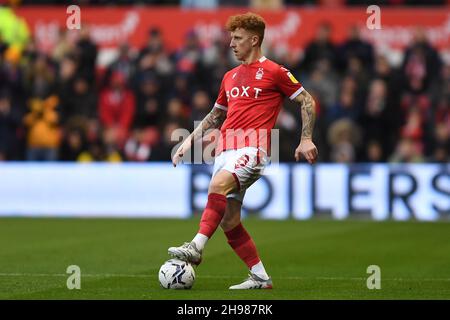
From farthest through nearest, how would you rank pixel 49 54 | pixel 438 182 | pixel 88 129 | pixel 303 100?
pixel 49 54
pixel 88 129
pixel 438 182
pixel 303 100

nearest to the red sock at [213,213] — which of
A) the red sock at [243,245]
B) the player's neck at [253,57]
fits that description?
the red sock at [243,245]

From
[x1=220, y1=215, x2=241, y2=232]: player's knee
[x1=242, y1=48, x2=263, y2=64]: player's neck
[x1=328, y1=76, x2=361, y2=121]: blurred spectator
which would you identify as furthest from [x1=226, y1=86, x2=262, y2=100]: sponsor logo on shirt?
[x1=328, y1=76, x2=361, y2=121]: blurred spectator

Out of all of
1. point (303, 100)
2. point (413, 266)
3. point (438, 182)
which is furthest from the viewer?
point (438, 182)

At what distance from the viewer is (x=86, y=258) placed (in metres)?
13.6

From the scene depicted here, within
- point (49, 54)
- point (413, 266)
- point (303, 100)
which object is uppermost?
point (49, 54)

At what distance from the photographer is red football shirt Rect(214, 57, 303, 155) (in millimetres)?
10359

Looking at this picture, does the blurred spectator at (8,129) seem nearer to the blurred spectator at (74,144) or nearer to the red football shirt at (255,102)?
the blurred spectator at (74,144)

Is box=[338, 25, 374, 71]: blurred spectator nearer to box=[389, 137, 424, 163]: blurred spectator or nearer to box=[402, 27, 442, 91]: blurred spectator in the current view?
box=[402, 27, 442, 91]: blurred spectator

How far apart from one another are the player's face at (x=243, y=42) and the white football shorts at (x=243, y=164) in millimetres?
905

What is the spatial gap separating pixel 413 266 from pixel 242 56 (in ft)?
12.3

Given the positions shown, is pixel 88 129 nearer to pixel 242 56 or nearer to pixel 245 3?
pixel 245 3

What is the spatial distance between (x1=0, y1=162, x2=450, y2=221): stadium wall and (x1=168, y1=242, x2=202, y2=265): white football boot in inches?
413

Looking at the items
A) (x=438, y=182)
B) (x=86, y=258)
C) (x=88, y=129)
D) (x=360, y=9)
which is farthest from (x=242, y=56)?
(x=360, y=9)

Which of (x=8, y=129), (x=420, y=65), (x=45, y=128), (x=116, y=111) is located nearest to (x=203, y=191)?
(x=116, y=111)
